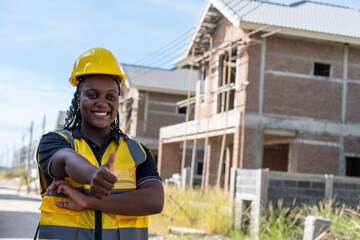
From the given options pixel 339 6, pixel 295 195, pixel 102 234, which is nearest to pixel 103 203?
pixel 102 234

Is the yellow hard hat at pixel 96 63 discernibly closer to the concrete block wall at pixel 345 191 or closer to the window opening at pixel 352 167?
the concrete block wall at pixel 345 191

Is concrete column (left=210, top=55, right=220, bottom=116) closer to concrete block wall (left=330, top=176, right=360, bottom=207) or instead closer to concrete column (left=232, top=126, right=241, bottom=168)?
concrete column (left=232, top=126, right=241, bottom=168)

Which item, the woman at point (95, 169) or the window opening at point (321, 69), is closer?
the woman at point (95, 169)

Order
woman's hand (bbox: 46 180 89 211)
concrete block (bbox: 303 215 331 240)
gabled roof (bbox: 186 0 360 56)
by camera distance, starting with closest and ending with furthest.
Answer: woman's hand (bbox: 46 180 89 211) → concrete block (bbox: 303 215 331 240) → gabled roof (bbox: 186 0 360 56)

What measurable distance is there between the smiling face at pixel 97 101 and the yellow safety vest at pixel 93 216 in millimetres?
102

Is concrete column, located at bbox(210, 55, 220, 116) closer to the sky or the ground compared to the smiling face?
closer to the sky

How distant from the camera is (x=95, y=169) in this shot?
2141 millimetres

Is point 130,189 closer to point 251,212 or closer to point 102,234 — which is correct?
point 102,234

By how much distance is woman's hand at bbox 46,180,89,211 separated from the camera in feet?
7.84

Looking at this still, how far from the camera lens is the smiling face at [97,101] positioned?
2662 millimetres

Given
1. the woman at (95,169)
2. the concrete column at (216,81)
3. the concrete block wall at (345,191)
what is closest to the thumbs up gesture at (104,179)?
the woman at (95,169)

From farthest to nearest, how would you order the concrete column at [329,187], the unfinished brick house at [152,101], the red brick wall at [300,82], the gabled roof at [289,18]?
the unfinished brick house at [152,101], the red brick wall at [300,82], the gabled roof at [289,18], the concrete column at [329,187]

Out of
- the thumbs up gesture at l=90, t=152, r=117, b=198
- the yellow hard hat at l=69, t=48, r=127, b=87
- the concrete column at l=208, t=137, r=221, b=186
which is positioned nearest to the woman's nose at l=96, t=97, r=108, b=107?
the yellow hard hat at l=69, t=48, r=127, b=87

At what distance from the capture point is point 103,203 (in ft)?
7.98
